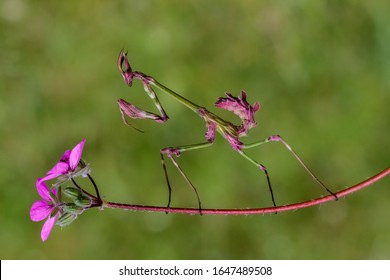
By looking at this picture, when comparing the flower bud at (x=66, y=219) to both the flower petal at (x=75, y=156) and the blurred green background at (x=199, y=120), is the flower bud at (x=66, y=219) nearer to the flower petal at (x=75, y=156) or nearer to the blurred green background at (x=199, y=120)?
the flower petal at (x=75, y=156)

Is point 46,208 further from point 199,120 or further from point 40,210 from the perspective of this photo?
point 199,120

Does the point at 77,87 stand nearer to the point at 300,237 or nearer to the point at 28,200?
the point at 28,200

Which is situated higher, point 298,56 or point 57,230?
point 298,56

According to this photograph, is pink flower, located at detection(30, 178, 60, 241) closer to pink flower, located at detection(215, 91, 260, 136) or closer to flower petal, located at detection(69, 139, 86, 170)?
flower petal, located at detection(69, 139, 86, 170)

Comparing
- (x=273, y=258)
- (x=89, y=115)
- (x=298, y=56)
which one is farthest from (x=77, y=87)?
(x=273, y=258)

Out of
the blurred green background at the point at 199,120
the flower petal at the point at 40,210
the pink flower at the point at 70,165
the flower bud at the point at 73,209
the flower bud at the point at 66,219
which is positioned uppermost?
the blurred green background at the point at 199,120

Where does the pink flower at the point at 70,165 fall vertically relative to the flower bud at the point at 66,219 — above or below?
above

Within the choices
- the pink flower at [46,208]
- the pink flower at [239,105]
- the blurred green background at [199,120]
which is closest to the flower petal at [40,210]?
the pink flower at [46,208]

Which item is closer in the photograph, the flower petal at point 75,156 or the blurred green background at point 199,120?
the flower petal at point 75,156
